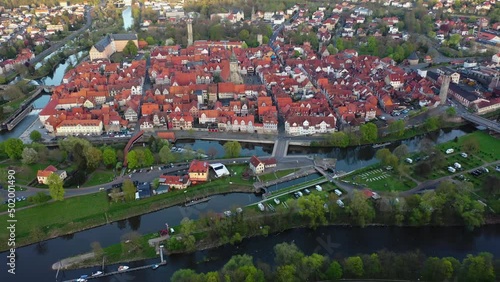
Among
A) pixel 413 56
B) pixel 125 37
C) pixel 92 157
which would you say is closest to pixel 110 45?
pixel 125 37

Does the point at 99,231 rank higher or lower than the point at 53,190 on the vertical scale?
lower

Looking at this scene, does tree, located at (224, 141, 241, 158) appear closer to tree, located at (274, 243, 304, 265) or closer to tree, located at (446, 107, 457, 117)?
tree, located at (274, 243, 304, 265)

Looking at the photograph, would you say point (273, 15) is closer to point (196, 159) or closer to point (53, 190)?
point (196, 159)

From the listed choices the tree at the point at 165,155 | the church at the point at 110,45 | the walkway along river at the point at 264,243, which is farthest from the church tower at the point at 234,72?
the walkway along river at the point at 264,243

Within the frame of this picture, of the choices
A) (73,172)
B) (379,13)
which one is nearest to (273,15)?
(379,13)

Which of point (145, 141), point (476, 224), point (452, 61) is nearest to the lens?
point (476, 224)

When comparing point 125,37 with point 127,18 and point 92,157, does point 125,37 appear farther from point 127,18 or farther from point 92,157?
point 92,157

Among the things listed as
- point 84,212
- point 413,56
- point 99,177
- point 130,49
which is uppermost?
point 413,56
